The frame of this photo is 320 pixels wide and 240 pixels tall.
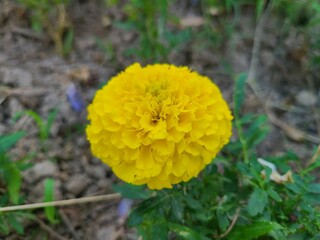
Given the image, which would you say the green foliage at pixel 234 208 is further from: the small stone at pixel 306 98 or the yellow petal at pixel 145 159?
the small stone at pixel 306 98

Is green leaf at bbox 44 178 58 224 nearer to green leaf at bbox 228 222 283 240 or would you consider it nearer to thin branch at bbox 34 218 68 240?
thin branch at bbox 34 218 68 240

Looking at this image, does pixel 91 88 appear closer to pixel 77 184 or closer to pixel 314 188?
pixel 77 184

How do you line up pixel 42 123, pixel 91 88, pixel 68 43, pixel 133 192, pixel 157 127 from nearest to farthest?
pixel 157 127 → pixel 133 192 → pixel 42 123 → pixel 91 88 → pixel 68 43

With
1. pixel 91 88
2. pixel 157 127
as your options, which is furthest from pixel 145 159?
pixel 91 88

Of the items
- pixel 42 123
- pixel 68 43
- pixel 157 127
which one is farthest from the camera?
pixel 68 43

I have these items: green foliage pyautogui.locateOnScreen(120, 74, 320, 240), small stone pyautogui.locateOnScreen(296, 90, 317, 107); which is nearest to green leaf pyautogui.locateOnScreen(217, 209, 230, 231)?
green foliage pyautogui.locateOnScreen(120, 74, 320, 240)

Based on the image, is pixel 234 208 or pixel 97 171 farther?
pixel 97 171

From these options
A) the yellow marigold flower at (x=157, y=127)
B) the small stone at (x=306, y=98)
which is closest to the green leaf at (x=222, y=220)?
the yellow marigold flower at (x=157, y=127)

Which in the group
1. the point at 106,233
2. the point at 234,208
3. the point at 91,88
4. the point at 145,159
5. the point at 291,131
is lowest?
the point at 106,233
